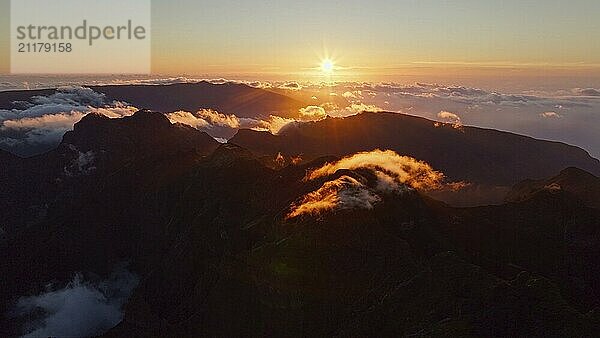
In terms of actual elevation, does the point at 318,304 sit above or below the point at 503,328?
below

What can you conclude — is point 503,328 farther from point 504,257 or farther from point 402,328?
point 504,257

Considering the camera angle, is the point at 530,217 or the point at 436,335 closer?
the point at 436,335

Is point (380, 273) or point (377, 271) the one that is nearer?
point (380, 273)

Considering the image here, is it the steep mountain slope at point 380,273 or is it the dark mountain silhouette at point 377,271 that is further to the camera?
the dark mountain silhouette at point 377,271

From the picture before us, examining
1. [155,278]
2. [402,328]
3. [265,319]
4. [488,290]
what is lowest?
[155,278]

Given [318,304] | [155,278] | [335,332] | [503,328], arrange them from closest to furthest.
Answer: [503,328] < [335,332] < [318,304] < [155,278]

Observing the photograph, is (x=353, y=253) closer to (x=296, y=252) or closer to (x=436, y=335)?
(x=296, y=252)

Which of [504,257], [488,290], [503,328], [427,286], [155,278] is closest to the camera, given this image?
[503,328]

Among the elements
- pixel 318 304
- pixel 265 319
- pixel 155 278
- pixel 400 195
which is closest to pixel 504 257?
pixel 400 195

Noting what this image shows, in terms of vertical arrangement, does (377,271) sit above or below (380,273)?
above

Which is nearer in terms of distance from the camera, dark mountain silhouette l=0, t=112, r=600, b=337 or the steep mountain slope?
the steep mountain slope
